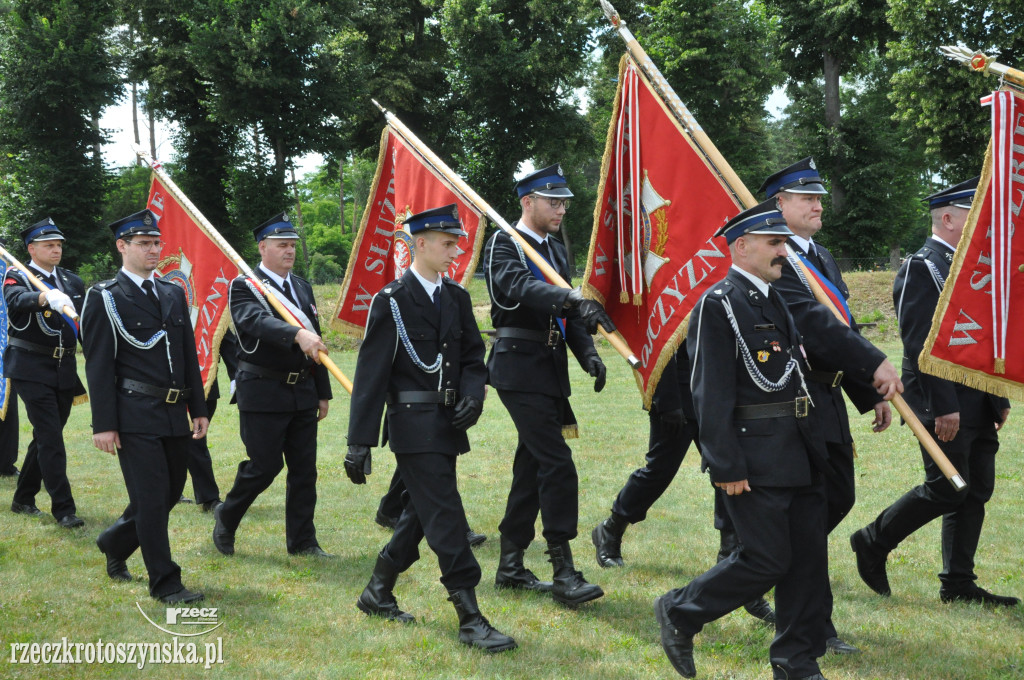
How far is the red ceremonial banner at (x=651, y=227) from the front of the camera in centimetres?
620

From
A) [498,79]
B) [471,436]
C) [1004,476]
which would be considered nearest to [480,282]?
[498,79]

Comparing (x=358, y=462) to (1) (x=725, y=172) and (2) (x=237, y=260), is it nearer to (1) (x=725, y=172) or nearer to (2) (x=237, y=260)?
(1) (x=725, y=172)

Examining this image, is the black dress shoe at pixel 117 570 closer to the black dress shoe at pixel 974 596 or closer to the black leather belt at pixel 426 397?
the black leather belt at pixel 426 397

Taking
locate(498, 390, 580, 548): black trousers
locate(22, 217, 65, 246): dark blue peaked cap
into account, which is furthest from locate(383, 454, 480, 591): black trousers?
locate(22, 217, 65, 246): dark blue peaked cap

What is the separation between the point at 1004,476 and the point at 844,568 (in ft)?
13.0

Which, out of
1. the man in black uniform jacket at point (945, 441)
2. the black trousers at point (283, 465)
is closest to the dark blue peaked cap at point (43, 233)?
the black trousers at point (283, 465)

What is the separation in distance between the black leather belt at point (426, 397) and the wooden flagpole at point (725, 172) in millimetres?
1951

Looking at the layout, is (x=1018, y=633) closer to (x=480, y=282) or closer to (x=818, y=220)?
(x=818, y=220)

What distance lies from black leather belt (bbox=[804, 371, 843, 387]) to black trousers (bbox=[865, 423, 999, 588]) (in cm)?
117

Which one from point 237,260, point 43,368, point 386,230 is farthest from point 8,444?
point 386,230

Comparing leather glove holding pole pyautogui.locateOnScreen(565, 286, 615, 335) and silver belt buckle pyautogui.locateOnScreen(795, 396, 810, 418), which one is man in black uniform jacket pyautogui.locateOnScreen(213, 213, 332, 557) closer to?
leather glove holding pole pyautogui.locateOnScreen(565, 286, 615, 335)

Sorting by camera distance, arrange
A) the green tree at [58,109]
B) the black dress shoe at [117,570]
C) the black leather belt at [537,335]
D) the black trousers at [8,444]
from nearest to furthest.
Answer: the black leather belt at [537,335], the black dress shoe at [117,570], the black trousers at [8,444], the green tree at [58,109]

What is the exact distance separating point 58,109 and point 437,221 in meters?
37.3

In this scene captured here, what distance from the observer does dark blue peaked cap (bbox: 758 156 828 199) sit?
5559 millimetres
